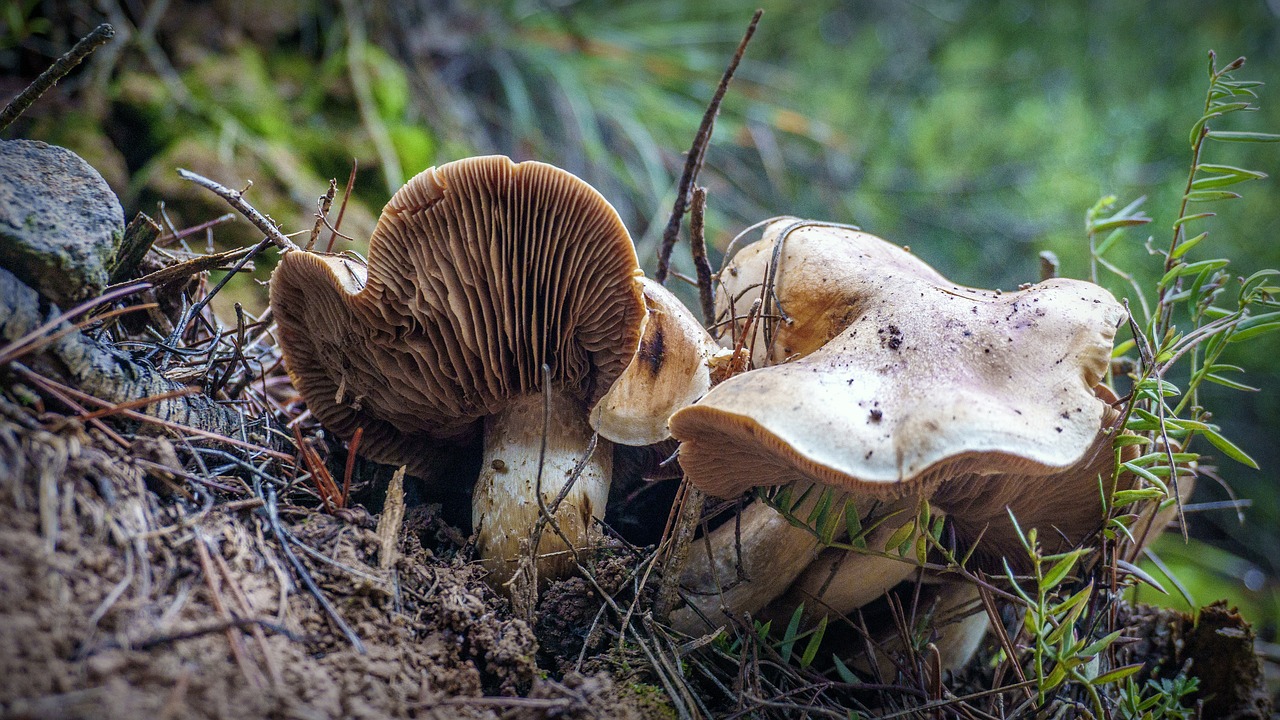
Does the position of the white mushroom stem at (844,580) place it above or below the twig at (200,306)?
below

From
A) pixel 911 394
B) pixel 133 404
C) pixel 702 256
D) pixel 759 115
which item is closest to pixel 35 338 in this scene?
pixel 133 404

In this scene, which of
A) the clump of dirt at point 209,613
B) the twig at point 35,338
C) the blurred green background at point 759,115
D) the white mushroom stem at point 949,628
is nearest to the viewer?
the clump of dirt at point 209,613

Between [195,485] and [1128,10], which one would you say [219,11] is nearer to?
[195,485]

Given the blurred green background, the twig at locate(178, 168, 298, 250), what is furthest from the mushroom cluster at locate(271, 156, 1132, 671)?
the blurred green background

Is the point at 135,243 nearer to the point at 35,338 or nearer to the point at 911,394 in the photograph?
the point at 35,338

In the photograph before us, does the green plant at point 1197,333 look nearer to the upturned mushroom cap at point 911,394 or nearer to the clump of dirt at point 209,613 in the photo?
the upturned mushroom cap at point 911,394

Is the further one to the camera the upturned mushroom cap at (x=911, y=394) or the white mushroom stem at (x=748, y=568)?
the white mushroom stem at (x=748, y=568)

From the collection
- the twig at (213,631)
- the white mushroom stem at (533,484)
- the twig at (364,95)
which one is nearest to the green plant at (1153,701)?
the white mushroom stem at (533,484)

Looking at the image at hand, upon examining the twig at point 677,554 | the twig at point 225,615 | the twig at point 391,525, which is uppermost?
the twig at point 225,615
